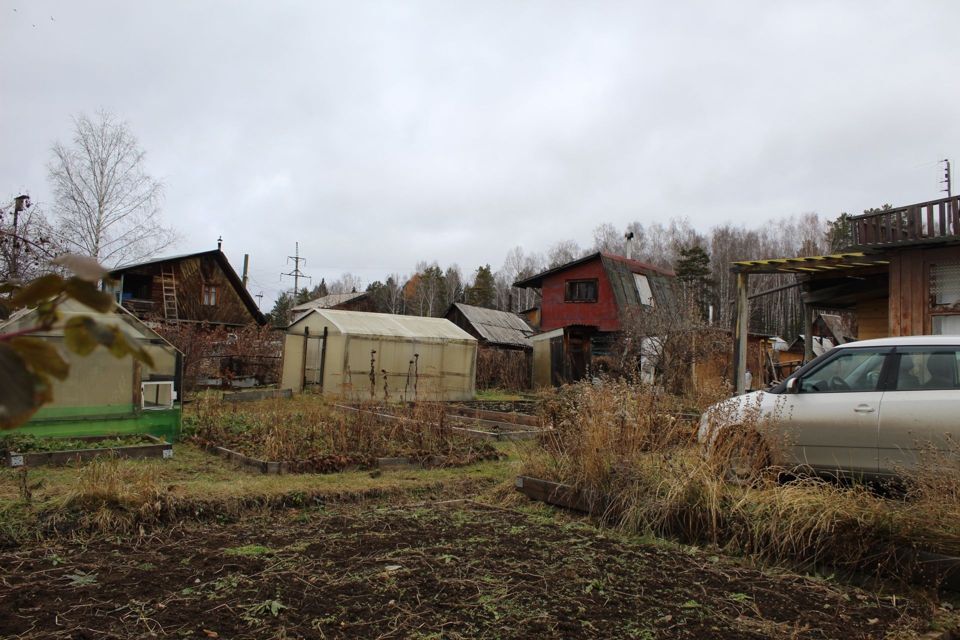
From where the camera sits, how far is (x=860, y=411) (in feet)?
20.0

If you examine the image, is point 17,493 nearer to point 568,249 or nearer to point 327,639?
point 327,639

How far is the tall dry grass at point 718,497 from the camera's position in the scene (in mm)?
4414

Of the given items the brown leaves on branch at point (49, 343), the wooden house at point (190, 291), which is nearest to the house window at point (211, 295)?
the wooden house at point (190, 291)

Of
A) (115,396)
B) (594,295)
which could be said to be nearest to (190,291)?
(594,295)

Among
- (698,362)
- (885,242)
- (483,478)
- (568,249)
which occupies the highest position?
(568,249)

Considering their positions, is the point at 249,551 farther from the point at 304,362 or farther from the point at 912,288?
the point at 304,362

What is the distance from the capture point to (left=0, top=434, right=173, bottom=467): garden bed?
761cm

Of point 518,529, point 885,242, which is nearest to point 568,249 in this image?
point 885,242

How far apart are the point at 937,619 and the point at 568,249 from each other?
73.7 meters

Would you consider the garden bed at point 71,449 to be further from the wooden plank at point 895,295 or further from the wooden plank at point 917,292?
the wooden plank at point 917,292

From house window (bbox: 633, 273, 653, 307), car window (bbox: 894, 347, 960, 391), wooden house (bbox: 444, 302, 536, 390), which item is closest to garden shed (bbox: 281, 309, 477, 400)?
wooden house (bbox: 444, 302, 536, 390)

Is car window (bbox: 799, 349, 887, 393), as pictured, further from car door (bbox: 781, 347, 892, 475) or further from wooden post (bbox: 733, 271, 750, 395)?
wooden post (bbox: 733, 271, 750, 395)

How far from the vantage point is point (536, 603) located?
378 centimetres

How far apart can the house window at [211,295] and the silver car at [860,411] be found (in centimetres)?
3367
